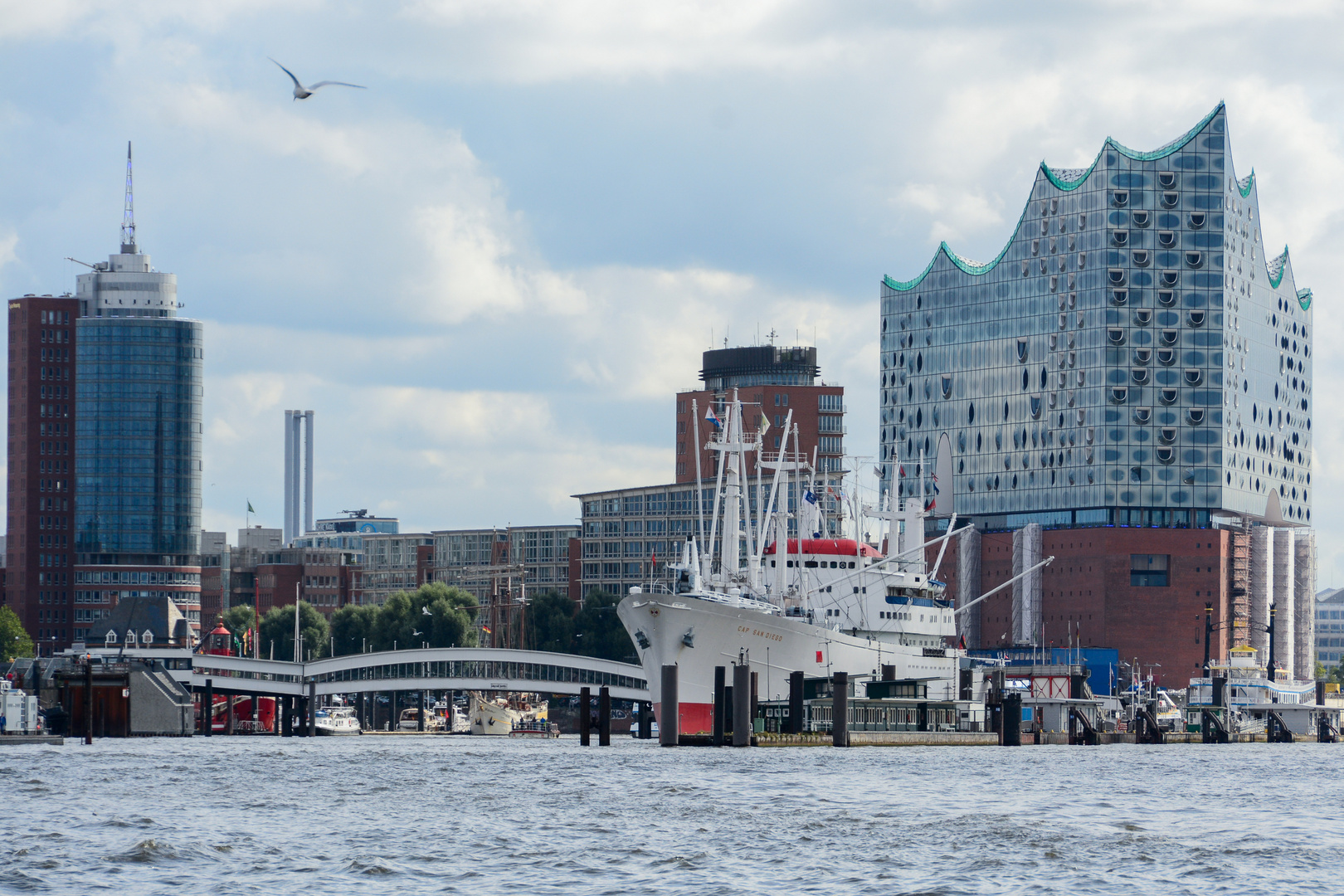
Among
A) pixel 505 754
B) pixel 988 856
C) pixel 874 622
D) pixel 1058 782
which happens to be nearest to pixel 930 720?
pixel 874 622

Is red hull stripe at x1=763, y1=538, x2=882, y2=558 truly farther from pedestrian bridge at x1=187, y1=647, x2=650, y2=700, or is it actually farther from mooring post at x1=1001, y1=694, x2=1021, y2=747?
pedestrian bridge at x1=187, y1=647, x2=650, y2=700

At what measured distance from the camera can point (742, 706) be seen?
12275 centimetres

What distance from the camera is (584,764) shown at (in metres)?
111

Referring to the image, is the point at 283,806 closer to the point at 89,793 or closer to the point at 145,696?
the point at 89,793

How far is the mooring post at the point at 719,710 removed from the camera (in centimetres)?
13088

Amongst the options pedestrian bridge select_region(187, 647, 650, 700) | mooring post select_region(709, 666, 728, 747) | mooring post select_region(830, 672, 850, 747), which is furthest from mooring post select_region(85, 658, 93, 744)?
mooring post select_region(830, 672, 850, 747)

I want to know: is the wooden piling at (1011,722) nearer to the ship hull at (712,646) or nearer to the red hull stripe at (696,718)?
the ship hull at (712,646)

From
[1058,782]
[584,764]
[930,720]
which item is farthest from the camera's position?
[930,720]

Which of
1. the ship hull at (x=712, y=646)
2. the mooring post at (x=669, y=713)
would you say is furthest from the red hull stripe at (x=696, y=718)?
the mooring post at (x=669, y=713)

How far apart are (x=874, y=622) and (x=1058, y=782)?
54.1 m

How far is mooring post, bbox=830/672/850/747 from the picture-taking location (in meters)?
125

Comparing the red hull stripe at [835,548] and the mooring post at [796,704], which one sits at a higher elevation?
the red hull stripe at [835,548]

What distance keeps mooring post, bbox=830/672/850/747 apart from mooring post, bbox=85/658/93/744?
1876 inches

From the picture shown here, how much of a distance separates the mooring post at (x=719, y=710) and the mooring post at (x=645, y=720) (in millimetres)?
37544
